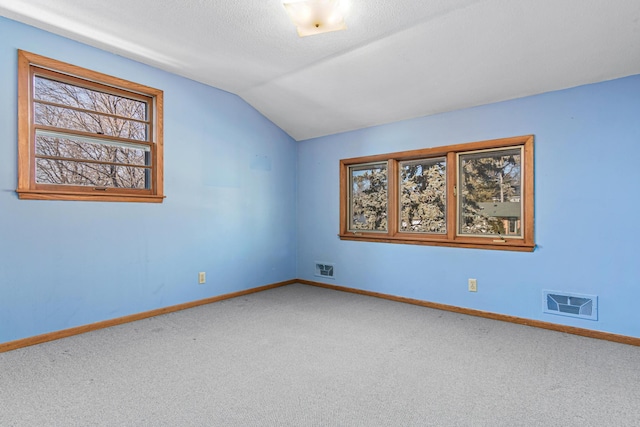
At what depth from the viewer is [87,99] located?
291 cm

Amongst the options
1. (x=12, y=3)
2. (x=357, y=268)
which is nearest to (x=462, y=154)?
(x=357, y=268)

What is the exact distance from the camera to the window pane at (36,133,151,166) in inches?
105

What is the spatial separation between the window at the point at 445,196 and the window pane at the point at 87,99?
235cm

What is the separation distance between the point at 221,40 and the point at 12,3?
1.33m

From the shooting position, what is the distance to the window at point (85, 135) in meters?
2.56

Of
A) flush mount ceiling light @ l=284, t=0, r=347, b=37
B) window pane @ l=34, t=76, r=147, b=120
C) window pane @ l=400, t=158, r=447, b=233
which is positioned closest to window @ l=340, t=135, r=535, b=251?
window pane @ l=400, t=158, r=447, b=233

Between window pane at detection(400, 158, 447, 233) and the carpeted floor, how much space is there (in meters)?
1.09

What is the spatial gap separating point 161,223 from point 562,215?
3600mm

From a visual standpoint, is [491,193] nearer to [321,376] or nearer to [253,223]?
[321,376]

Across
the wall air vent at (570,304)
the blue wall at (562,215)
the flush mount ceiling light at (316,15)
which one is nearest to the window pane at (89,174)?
the flush mount ceiling light at (316,15)

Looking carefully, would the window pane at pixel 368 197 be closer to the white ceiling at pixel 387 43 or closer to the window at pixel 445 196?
the window at pixel 445 196

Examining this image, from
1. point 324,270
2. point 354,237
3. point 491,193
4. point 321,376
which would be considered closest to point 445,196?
point 491,193

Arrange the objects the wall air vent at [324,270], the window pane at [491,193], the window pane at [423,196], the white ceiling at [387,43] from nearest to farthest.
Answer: the white ceiling at [387,43] → the window pane at [491,193] → the window pane at [423,196] → the wall air vent at [324,270]

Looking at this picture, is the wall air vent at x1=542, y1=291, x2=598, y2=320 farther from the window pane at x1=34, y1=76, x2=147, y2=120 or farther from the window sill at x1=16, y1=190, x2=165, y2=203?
the window pane at x1=34, y1=76, x2=147, y2=120
